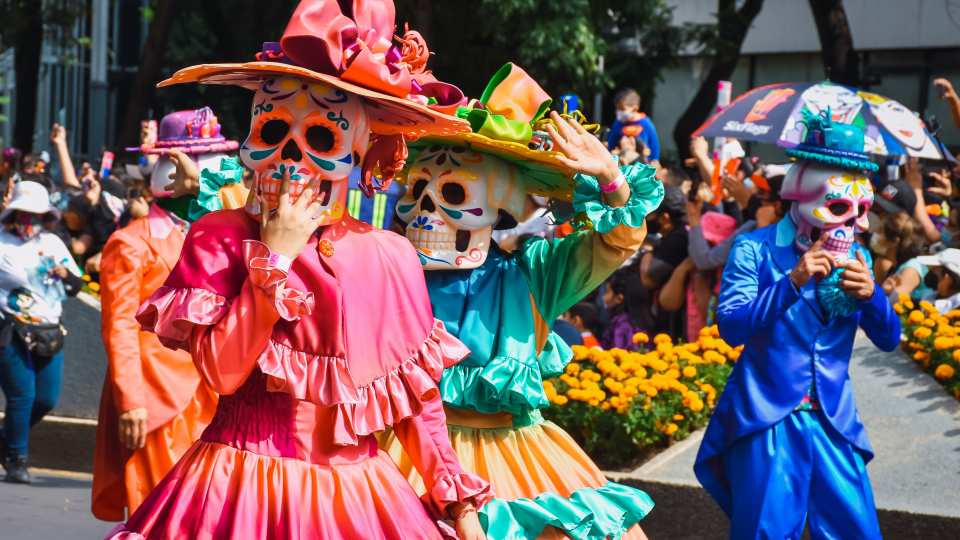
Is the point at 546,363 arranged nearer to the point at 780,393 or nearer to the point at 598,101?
the point at 780,393

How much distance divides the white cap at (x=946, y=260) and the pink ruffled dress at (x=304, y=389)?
240 inches

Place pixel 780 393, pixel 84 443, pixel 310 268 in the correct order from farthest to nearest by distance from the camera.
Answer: pixel 84 443 < pixel 780 393 < pixel 310 268

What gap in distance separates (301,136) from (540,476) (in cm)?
178

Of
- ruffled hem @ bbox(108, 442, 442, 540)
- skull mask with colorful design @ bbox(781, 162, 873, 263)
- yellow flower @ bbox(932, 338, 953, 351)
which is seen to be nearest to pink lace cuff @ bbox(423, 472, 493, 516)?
ruffled hem @ bbox(108, 442, 442, 540)

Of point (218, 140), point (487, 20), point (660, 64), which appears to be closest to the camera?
point (218, 140)

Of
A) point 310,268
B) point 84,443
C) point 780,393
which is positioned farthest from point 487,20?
point 310,268

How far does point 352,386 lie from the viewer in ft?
13.3

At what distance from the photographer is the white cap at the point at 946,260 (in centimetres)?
Answer: 962

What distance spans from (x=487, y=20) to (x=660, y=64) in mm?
4982

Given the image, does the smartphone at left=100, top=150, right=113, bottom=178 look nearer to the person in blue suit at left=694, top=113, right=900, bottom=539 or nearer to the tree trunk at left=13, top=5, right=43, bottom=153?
the person in blue suit at left=694, top=113, right=900, bottom=539

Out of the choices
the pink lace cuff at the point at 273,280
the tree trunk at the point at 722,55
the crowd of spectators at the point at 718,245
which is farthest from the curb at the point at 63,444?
the tree trunk at the point at 722,55

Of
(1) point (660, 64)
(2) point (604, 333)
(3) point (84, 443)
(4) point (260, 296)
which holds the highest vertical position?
(1) point (660, 64)

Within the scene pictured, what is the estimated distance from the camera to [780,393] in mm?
6145

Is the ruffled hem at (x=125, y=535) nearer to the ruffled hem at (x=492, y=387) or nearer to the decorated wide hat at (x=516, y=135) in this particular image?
the ruffled hem at (x=492, y=387)
